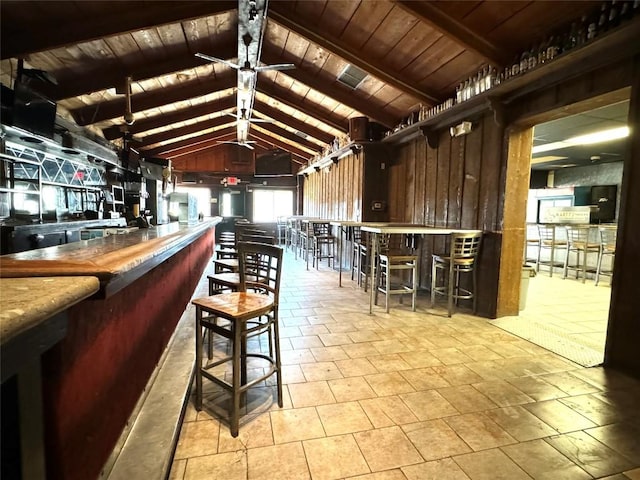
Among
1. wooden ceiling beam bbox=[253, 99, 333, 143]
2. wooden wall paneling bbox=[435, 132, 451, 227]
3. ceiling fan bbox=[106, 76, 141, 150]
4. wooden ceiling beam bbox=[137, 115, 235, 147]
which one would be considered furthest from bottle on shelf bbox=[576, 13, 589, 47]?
wooden ceiling beam bbox=[137, 115, 235, 147]

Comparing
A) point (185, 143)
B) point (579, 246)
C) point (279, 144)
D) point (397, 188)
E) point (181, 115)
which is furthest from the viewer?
point (279, 144)

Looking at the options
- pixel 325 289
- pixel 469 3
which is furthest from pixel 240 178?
pixel 469 3

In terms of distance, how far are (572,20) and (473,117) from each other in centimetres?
145

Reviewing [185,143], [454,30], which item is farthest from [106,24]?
[185,143]

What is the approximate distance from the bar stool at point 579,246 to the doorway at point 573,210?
0.14 m

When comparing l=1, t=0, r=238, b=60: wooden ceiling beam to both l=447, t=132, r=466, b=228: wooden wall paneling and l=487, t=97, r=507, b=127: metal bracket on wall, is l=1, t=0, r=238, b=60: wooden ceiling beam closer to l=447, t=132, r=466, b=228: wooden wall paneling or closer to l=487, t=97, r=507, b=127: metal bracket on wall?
l=487, t=97, r=507, b=127: metal bracket on wall

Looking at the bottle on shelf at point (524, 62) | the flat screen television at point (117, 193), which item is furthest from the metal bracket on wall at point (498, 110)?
the flat screen television at point (117, 193)

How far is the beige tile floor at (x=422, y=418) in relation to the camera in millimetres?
1556

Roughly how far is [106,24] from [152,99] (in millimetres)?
2469

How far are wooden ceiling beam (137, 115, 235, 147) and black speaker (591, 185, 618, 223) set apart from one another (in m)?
9.02

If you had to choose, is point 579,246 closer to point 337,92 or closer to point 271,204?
point 337,92

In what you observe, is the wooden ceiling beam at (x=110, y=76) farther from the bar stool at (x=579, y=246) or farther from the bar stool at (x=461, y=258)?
the bar stool at (x=579, y=246)

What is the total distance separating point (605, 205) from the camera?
7555mm

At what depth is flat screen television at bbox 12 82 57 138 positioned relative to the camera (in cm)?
369
